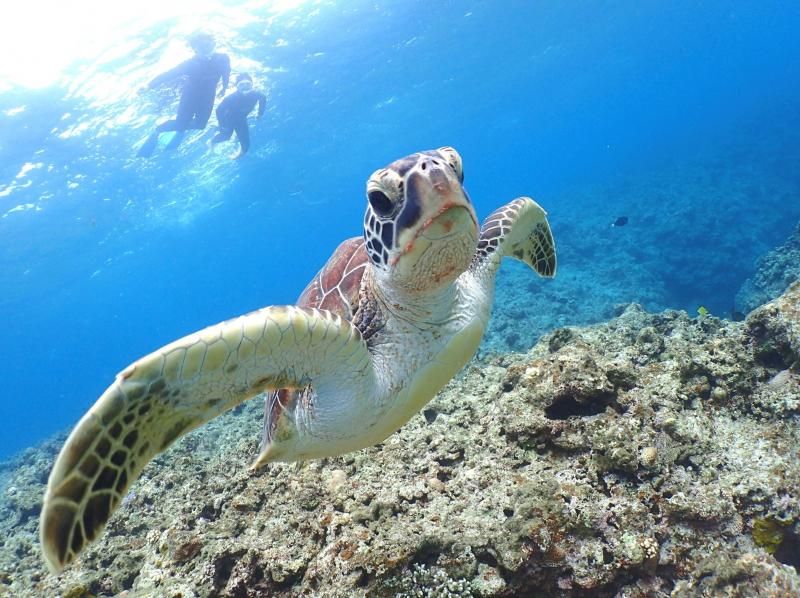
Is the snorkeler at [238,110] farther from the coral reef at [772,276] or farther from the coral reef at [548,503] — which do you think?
the coral reef at [772,276]

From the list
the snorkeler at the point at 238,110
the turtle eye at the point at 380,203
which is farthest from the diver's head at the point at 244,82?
the turtle eye at the point at 380,203

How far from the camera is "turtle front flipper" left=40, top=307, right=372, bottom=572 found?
4.45 ft

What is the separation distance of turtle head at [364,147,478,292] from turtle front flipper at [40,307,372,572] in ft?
1.19

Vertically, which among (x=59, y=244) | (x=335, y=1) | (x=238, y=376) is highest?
(x=59, y=244)

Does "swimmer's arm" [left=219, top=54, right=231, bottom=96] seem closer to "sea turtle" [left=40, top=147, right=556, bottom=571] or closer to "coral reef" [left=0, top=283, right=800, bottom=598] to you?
"sea turtle" [left=40, top=147, right=556, bottom=571]

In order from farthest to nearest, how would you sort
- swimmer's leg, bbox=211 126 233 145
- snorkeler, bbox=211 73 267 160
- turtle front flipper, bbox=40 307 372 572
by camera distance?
swimmer's leg, bbox=211 126 233 145 → snorkeler, bbox=211 73 267 160 → turtle front flipper, bbox=40 307 372 572

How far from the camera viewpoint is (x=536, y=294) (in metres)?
11.4

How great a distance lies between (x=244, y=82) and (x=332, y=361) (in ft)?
51.3

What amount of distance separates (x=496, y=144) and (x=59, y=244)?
55.3 m

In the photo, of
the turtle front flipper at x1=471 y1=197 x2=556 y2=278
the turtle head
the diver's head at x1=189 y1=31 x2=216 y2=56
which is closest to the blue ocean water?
the diver's head at x1=189 y1=31 x2=216 y2=56

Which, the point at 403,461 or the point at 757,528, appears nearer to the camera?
the point at 757,528

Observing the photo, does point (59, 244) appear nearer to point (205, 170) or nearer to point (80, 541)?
Answer: point (205, 170)

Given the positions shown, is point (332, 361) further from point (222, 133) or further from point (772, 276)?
point (222, 133)

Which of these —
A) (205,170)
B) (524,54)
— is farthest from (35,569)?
(524,54)
